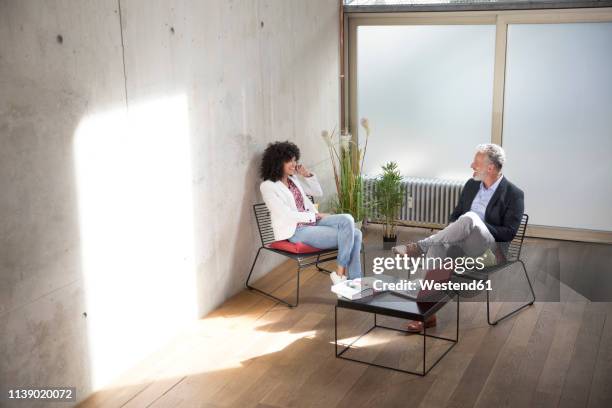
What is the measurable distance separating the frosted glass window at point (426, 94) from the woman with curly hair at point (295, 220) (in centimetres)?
205

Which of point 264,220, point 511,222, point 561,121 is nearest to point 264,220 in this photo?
point 264,220

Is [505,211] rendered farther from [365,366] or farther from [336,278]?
[365,366]

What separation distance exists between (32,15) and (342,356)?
2.87m

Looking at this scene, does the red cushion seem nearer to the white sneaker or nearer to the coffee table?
the white sneaker

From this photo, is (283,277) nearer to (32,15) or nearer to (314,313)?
(314,313)

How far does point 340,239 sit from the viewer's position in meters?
5.86

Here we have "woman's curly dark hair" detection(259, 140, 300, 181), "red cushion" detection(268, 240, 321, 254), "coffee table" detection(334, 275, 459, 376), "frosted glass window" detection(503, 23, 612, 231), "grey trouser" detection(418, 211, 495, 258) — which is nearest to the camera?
"coffee table" detection(334, 275, 459, 376)

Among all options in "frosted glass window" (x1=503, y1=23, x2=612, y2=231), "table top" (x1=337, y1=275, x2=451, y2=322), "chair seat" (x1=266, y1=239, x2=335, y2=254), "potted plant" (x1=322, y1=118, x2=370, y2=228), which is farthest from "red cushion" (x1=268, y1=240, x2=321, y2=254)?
"frosted glass window" (x1=503, y1=23, x2=612, y2=231)

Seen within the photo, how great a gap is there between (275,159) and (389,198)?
1.73 m

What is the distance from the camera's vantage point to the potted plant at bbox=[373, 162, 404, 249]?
7.35 metres

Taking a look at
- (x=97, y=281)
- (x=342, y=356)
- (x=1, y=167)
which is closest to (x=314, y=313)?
(x=342, y=356)

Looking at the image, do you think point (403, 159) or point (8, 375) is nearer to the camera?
point (8, 375)

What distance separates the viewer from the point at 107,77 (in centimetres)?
448

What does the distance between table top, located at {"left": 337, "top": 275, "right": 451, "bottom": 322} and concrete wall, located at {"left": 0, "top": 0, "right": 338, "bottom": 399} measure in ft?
4.52
